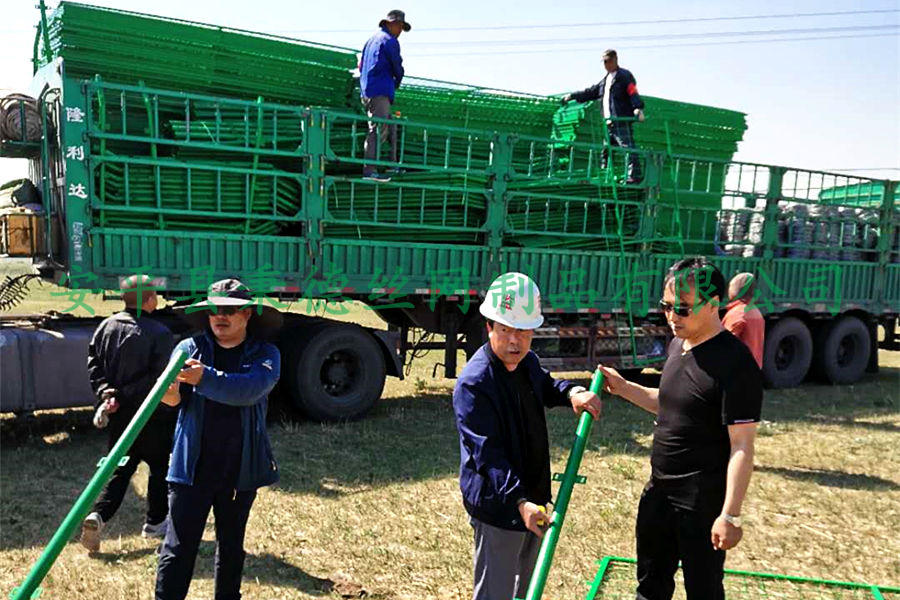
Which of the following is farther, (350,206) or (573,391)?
(350,206)

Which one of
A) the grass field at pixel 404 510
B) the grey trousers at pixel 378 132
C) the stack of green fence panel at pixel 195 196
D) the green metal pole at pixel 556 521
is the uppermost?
the grey trousers at pixel 378 132

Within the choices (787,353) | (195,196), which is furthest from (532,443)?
(787,353)

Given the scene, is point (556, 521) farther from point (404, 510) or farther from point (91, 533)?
point (91, 533)

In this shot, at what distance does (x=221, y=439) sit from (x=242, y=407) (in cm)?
16

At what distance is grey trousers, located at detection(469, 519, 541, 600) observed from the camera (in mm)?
2736

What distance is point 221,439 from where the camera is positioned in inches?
124

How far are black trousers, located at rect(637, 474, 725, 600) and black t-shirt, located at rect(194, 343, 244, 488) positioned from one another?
5.83 feet

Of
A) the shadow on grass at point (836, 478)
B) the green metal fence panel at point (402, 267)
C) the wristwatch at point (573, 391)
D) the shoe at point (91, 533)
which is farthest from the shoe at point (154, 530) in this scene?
the shadow on grass at point (836, 478)

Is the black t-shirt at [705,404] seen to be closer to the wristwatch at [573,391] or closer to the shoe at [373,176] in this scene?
the wristwatch at [573,391]

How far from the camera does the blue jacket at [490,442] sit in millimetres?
2637

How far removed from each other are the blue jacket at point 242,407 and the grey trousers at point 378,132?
433 centimetres

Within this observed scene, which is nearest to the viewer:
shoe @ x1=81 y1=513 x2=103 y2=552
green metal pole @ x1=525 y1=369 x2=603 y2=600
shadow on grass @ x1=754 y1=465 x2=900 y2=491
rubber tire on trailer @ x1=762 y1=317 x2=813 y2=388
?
green metal pole @ x1=525 y1=369 x2=603 y2=600

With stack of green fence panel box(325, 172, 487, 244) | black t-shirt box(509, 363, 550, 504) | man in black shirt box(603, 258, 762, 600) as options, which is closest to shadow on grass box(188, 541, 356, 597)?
black t-shirt box(509, 363, 550, 504)

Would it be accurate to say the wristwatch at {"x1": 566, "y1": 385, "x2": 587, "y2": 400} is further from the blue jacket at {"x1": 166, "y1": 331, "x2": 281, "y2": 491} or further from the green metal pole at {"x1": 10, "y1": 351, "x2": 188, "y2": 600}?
the green metal pole at {"x1": 10, "y1": 351, "x2": 188, "y2": 600}
